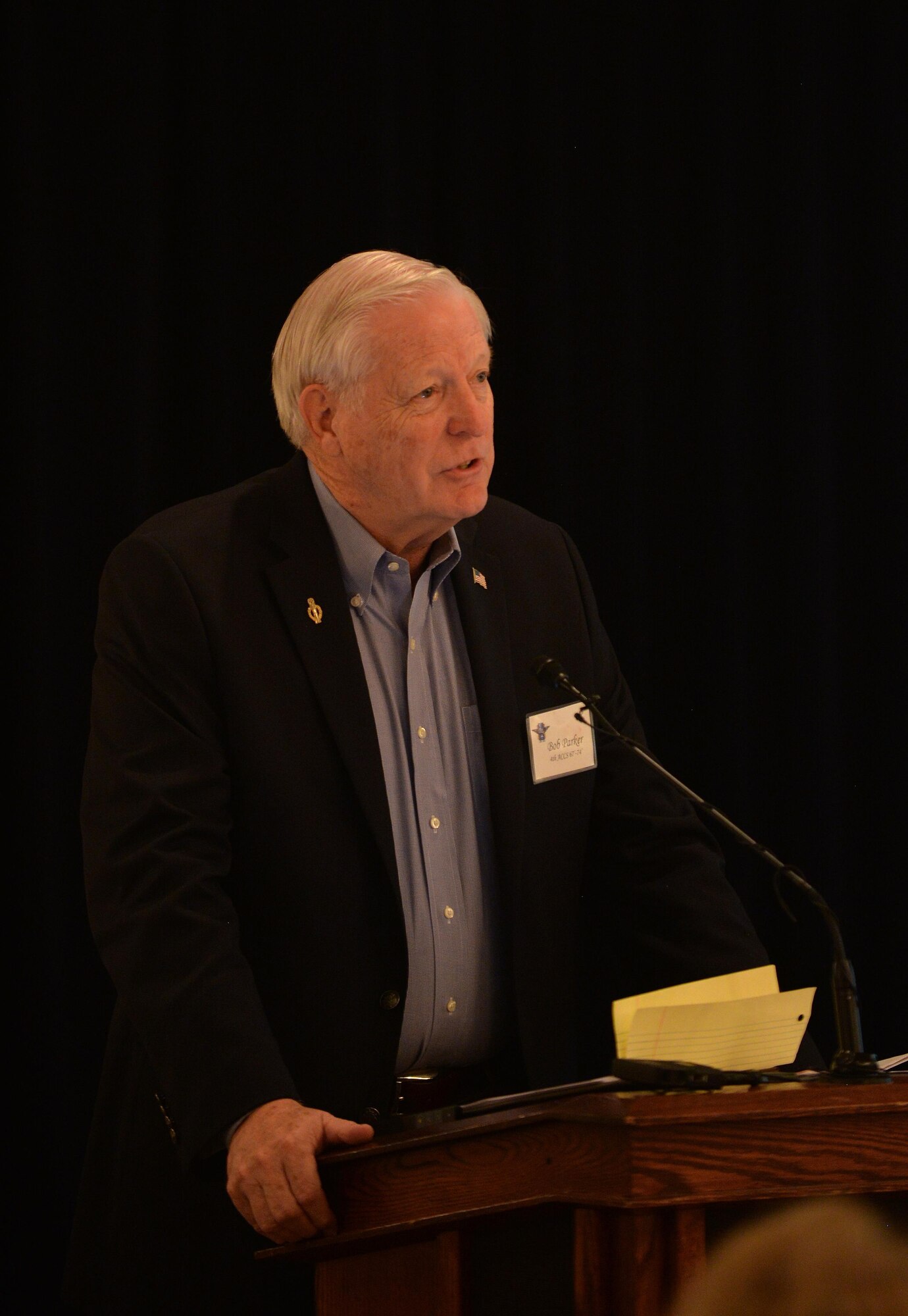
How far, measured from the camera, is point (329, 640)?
214cm

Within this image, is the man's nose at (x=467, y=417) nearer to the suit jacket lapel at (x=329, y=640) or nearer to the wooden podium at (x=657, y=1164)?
the suit jacket lapel at (x=329, y=640)

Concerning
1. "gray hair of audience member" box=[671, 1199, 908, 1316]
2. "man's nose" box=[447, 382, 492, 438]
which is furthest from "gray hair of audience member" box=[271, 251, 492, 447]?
"gray hair of audience member" box=[671, 1199, 908, 1316]

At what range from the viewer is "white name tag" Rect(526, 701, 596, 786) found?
2232 millimetres

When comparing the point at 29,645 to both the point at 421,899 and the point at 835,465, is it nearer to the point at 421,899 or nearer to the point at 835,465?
the point at 421,899

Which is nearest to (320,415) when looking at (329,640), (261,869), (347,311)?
(347,311)

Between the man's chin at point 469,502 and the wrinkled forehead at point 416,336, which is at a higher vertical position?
the wrinkled forehead at point 416,336

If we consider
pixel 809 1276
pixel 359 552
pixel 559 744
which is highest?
pixel 359 552

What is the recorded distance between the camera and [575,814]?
2291mm

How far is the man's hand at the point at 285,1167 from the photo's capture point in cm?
152

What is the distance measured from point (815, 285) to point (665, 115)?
0.51 m

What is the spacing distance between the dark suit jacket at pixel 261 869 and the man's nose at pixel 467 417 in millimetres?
235

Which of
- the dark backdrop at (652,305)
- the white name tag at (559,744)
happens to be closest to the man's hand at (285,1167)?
the white name tag at (559,744)

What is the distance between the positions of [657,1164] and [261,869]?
967mm

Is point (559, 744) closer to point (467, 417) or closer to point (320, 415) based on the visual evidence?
point (467, 417)
